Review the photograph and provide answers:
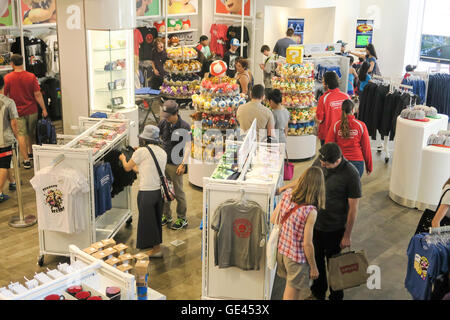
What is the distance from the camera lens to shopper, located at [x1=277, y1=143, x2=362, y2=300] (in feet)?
15.6

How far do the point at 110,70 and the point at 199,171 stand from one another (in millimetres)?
2233

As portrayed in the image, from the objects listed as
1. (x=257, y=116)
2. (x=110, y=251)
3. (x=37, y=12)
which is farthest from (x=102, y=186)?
(x=37, y=12)

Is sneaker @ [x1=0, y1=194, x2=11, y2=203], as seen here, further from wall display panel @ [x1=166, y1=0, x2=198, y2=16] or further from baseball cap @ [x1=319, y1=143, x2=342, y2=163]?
wall display panel @ [x1=166, y1=0, x2=198, y2=16]

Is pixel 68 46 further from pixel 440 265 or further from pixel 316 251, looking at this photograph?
pixel 440 265

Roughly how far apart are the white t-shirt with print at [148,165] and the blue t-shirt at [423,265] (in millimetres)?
2512

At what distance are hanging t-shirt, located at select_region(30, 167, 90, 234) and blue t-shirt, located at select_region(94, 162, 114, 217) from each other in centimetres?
18

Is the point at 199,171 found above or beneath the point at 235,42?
beneath

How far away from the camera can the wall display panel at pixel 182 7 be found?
13320mm

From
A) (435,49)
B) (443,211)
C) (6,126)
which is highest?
(435,49)

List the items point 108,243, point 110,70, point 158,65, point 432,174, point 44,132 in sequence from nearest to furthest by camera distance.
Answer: point 108,243
point 432,174
point 44,132
point 110,70
point 158,65

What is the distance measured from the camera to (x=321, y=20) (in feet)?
48.3

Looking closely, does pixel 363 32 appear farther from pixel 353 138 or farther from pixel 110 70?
pixel 353 138

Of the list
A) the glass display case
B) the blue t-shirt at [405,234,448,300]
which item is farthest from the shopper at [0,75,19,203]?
the blue t-shirt at [405,234,448,300]

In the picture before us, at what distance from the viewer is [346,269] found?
15.4 ft
